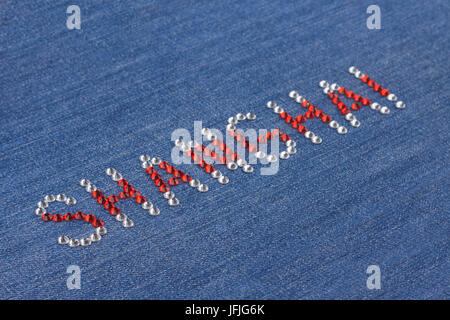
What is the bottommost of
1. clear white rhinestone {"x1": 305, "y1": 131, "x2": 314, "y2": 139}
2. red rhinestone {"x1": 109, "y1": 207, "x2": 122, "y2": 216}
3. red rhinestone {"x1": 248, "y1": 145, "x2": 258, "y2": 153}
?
red rhinestone {"x1": 109, "y1": 207, "x2": 122, "y2": 216}

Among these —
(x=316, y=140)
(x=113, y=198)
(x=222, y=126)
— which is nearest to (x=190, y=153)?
(x=222, y=126)

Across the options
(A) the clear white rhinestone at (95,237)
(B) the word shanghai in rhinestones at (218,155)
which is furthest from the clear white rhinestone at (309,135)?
(A) the clear white rhinestone at (95,237)

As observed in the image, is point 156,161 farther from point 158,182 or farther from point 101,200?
point 101,200

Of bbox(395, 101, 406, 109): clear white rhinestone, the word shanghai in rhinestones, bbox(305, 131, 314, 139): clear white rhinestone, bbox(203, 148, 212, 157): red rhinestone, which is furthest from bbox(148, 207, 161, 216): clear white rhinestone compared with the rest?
bbox(395, 101, 406, 109): clear white rhinestone

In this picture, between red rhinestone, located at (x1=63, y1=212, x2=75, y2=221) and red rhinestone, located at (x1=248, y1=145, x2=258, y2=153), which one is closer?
red rhinestone, located at (x1=63, y1=212, x2=75, y2=221)

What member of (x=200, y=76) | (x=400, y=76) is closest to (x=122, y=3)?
(x=200, y=76)

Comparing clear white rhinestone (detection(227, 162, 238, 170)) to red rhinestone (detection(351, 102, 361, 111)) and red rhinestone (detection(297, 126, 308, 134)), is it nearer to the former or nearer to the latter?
red rhinestone (detection(297, 126, 308, 134))
